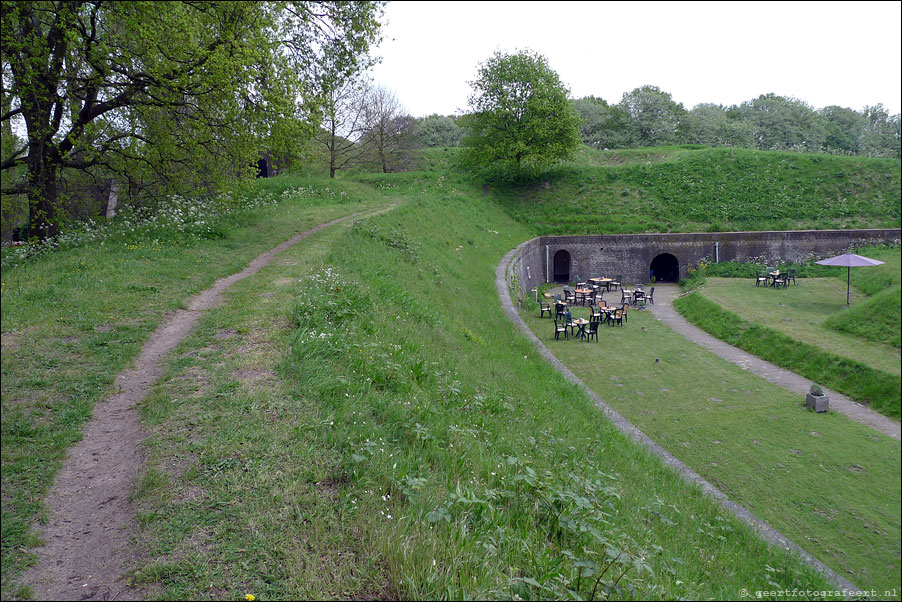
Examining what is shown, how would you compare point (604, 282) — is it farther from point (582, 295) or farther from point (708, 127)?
point (708, 127)

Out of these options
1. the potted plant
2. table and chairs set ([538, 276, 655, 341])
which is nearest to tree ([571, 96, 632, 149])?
table and chairs set ([538, 276, 655, 341])

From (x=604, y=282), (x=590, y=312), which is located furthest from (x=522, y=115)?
(x=590, y=312)

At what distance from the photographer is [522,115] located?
104 ft

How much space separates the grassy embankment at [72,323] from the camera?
11.3 feet

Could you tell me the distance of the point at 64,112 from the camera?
984 cm

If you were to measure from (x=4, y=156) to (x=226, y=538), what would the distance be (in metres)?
12.2

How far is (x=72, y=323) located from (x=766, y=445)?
1028cm

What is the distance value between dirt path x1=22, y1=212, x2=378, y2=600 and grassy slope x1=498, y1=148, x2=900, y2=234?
26.7 m

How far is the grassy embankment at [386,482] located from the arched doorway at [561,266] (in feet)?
73.1

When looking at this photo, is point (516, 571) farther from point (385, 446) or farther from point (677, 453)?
point (677, 453)

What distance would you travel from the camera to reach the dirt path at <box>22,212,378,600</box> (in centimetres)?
273

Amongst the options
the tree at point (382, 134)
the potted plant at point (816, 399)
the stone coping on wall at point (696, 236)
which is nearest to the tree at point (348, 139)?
the tree at point (382, 134)

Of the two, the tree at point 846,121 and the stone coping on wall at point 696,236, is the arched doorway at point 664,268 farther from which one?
the tree at point 846,121

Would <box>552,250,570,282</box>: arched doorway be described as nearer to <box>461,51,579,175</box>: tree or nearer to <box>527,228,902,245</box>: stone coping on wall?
<box>527,228,902,245</box>: stone coping on wall
